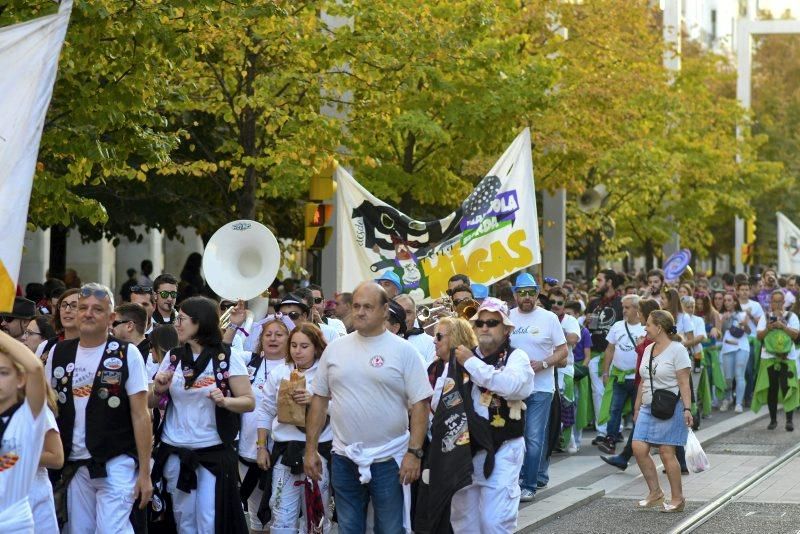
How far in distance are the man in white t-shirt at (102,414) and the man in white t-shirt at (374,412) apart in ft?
3.69

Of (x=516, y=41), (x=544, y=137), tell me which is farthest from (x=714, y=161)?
(x=516, y=41)

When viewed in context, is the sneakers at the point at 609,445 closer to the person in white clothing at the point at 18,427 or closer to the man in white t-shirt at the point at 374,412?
the man in white t-shirt at the point at 374,412

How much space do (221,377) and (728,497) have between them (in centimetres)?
587

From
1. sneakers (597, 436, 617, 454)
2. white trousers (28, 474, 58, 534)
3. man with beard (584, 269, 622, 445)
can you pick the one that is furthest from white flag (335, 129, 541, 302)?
white trousers (28, 474, 58, 534)

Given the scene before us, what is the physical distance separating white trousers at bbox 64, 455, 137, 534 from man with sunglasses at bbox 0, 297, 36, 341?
2783 mm

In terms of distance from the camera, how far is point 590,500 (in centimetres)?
1296

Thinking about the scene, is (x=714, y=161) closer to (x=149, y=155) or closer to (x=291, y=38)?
(x=291, y=38)

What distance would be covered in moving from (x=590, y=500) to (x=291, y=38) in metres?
6.97

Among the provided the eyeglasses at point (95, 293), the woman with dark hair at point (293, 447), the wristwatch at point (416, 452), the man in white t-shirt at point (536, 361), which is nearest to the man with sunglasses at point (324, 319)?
the man in white t-shirt at point (536, 361)

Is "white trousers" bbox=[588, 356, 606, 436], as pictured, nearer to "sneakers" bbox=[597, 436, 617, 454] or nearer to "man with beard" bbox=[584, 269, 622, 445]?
"man with beard" bbox=[584, 269, 622, 445]

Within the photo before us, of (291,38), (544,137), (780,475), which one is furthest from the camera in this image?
(544,137)

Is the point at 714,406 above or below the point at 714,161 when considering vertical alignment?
below

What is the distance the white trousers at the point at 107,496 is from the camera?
8203mm

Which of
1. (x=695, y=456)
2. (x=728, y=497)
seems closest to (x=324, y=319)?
(x=695, y=456)
